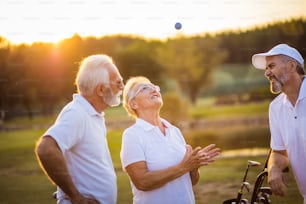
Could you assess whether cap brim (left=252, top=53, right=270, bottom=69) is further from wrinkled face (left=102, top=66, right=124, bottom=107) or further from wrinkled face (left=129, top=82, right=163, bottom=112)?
wrinkled face (left=102, top=66, right=124, bottom=107)

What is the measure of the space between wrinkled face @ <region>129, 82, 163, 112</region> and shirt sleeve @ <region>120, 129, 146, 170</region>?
137 millimetres

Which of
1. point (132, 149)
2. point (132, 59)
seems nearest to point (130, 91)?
point (132, 149)

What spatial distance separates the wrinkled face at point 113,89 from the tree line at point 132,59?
2.58m

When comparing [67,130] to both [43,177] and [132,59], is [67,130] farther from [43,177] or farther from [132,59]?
[132,59]

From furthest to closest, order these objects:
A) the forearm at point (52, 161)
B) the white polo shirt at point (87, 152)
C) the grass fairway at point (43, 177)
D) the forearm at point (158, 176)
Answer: the grass fairway at point (43, 177) → the forearm at point (158, 176) → the white polo shirt at point (87, 152) → the forearm at point (52, 161)

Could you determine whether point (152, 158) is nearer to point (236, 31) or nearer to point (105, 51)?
point (105, 51)

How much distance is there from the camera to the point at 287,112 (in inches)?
96.3

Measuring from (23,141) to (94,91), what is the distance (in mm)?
5913

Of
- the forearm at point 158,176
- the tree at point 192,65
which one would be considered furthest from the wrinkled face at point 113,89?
the tree at point 192,65

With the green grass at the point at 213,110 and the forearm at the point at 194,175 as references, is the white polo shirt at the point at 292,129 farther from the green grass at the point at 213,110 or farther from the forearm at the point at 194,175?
the green grass at the point at 213,110

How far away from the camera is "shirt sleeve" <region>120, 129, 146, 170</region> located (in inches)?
90.6

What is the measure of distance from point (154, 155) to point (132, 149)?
0.33 feet

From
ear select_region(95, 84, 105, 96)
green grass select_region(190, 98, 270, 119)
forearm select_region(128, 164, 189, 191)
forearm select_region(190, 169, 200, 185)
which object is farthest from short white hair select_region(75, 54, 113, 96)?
green grass select_region(190, 98, 270, 119)

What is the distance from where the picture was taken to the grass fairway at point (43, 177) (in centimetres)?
522
